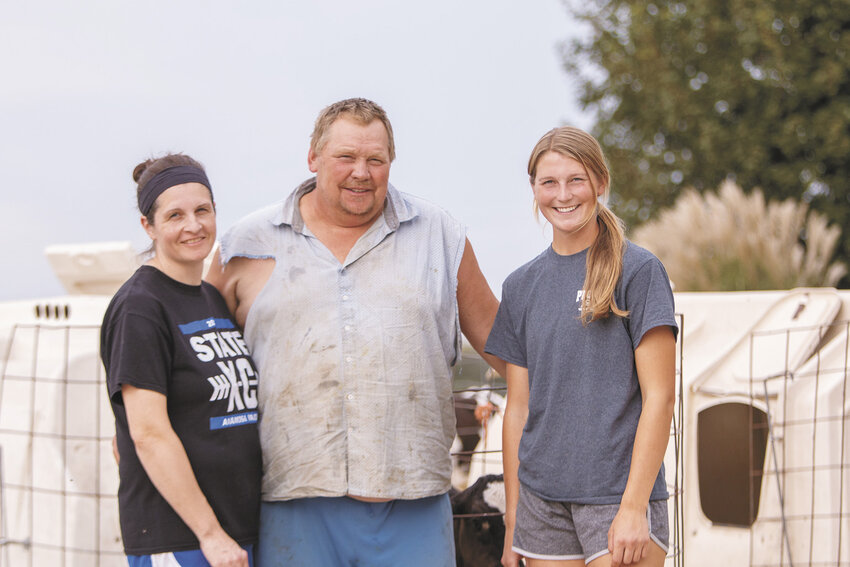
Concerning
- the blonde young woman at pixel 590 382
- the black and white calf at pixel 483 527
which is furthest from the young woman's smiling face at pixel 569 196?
the black and white calf at pixel 483 527

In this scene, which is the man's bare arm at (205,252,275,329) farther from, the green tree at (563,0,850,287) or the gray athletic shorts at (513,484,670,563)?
the green tree at (563,0,850,287)

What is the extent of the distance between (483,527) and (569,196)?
1.91m

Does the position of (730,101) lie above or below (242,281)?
above

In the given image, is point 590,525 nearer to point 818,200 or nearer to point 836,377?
point 836,377

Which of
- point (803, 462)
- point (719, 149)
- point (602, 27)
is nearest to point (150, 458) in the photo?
point (803, 462)

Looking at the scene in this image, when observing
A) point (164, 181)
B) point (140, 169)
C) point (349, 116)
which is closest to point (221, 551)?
point (164, 181)

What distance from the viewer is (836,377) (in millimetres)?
4699

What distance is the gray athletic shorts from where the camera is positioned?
251 cm

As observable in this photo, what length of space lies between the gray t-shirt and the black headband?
1.11m

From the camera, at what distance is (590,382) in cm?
258

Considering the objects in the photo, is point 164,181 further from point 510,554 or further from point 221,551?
point 510,554

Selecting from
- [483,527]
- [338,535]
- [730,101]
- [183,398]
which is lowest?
[483,527]

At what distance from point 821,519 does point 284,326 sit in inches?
124

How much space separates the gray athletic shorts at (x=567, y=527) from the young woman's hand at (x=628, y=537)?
37 mm
